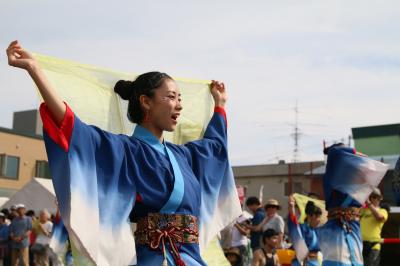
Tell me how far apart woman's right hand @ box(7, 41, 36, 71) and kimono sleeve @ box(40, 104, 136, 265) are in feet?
0.67

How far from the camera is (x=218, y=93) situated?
442 centimetres

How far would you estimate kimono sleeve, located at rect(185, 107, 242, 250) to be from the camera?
3.89 metres

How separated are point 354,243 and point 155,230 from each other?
4638 millimetres

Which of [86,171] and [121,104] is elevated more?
[121,104]

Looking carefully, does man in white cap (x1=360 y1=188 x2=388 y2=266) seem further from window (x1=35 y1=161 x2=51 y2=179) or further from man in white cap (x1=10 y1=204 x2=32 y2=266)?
window (x1=35 y1=161 x2=51 y2=179)

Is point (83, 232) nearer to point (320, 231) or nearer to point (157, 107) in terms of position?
point (157, 107)

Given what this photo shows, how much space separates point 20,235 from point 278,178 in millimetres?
32960

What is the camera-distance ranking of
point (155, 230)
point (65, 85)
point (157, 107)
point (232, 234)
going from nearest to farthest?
point (155, 230), point (157, 107), point (65, 85), point (232, 234)

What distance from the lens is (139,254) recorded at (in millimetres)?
3336

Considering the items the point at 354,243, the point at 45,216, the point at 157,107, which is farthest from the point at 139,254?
the point at 45,216

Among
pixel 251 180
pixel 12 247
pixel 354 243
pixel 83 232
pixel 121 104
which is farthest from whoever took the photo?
pixel 251 180

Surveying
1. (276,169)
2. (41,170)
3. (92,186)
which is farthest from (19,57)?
(276,169)

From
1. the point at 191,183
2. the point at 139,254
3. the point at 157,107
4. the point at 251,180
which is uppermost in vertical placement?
the point at 157,107

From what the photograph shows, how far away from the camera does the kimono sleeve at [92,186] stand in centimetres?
306
